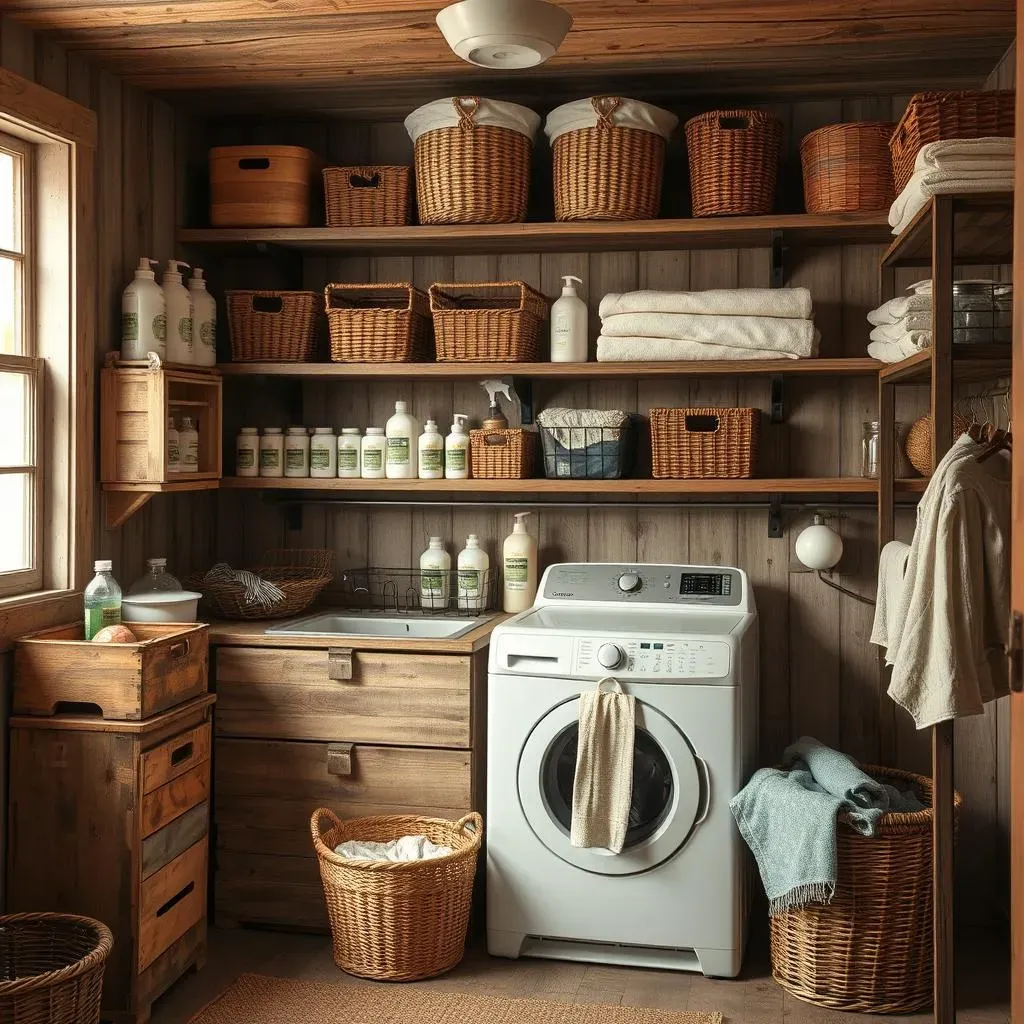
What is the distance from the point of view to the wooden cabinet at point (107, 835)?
267cm

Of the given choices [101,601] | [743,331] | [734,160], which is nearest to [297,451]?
[101,601]

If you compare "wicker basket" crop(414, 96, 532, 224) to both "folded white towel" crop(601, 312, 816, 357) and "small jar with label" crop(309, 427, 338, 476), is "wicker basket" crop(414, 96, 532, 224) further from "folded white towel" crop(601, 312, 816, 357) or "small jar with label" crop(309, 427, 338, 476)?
"small jar with label" crop(309, 427, 338, 476)

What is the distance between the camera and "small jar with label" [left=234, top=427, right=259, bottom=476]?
3.63 meters

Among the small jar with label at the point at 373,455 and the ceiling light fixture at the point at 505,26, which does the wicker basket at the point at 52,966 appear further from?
the ceiling light fixture at the point at 505,26

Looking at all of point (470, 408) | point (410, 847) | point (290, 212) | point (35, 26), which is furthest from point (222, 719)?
point (35, 26)

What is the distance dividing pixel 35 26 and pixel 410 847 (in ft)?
7.08

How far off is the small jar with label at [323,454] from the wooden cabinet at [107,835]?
1.01 meters

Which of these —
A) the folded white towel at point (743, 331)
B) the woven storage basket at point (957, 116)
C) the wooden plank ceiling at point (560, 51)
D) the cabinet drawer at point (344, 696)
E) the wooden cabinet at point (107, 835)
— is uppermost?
the wooden plank ceiling at point (560, 51)

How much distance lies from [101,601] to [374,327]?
1.10 metres

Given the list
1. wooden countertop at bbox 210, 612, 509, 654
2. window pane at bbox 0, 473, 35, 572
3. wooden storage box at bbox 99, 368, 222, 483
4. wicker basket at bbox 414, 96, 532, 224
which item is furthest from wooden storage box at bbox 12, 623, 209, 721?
wicker basket at bbox 414, 96, 532, 224

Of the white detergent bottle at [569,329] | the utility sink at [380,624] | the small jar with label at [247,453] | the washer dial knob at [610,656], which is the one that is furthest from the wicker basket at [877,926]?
the small jar with label at [247,453]

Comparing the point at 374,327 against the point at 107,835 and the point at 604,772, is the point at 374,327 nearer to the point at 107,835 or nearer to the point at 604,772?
the point at 604,772

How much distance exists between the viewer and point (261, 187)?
3.57 m

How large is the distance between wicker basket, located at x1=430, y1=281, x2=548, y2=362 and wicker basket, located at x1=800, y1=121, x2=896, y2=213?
86 cm
